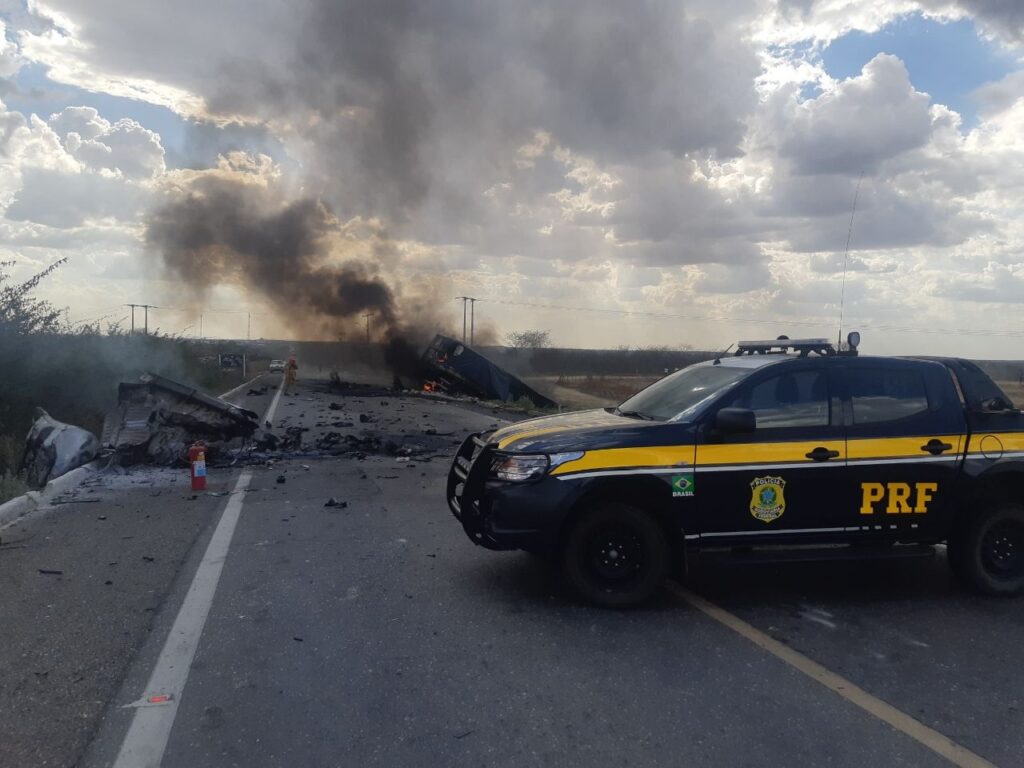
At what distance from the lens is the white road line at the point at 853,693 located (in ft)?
12.8

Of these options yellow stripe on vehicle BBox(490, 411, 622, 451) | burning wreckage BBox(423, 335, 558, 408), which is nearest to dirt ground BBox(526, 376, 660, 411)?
burning wreckage BBox(423, 335, 558, 408)

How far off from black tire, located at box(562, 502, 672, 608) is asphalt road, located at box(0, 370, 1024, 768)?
14 cm

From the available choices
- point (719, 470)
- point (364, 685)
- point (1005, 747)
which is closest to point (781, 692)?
point (1005, 747)

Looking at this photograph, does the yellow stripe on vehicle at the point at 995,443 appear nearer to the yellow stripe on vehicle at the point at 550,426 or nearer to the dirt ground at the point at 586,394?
the yellow stripe on vehicle at the point at 550,426

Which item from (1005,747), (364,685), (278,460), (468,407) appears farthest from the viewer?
(468,407)

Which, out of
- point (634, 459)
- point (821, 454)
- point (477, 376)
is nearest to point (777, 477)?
point (821, 454)

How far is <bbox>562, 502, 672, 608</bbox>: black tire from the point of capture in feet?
19.3

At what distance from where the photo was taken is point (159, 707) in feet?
14.1

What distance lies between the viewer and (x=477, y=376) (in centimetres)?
3281

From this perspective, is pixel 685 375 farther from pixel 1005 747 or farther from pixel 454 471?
pixel 1005 747

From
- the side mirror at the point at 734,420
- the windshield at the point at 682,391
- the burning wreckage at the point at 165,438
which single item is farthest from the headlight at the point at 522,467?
the burning wreckage at the point at 165,438

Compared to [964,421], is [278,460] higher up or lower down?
lower down

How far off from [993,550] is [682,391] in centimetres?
245

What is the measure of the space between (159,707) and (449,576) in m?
2.77
